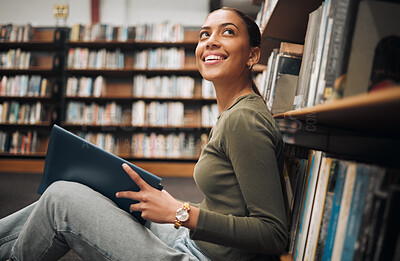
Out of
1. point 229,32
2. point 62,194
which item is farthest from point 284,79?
point 62,194

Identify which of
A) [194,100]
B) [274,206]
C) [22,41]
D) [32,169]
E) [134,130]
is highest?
[22,41]

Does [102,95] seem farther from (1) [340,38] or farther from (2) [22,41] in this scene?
(1) [340,38]

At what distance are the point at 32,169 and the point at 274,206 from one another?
414cm

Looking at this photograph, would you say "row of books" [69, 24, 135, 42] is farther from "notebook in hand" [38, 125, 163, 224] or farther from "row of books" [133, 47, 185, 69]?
"notebook in hand" [38, 125, 163, 224]

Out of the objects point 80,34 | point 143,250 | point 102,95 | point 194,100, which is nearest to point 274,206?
point 143,250

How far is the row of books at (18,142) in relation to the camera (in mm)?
3884

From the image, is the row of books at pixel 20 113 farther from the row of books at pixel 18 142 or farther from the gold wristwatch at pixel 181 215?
the gold wristwatch at pixel 181 215

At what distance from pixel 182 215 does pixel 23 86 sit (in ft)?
13.7

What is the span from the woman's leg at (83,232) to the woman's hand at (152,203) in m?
0.07

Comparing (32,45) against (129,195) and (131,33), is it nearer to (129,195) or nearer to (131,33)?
(131,33)

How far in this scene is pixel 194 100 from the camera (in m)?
3.90

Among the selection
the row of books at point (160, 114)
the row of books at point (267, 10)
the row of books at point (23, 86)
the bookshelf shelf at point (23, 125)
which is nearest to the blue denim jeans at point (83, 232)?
the row of books at point (267, 10)

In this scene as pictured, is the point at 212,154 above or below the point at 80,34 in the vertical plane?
below

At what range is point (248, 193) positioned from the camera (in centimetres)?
65
